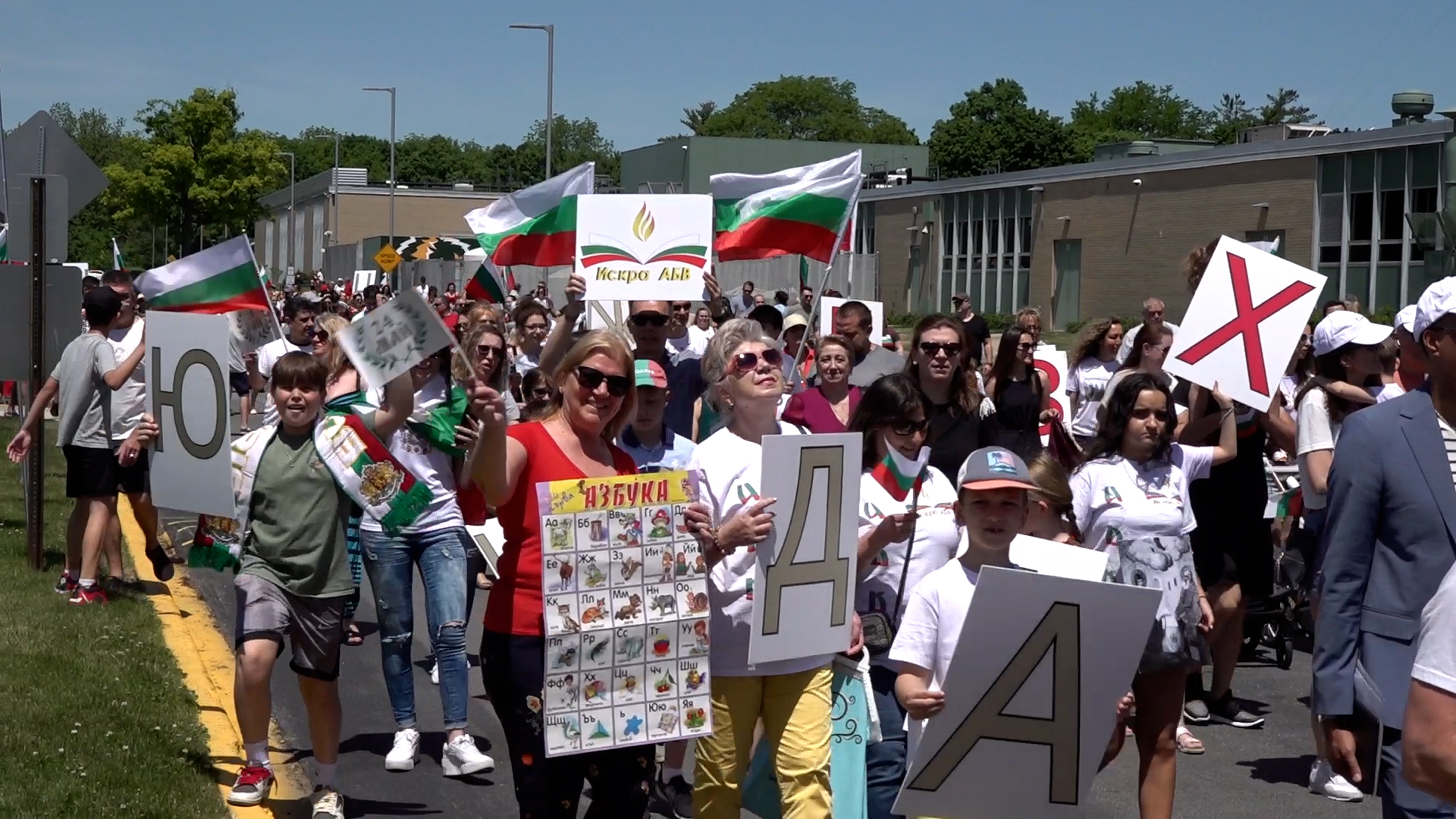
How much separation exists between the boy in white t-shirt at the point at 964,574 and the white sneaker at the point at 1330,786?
2897mm

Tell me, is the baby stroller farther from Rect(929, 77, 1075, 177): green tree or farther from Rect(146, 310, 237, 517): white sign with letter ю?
Rect(929, 77, 1075, 177): green tree

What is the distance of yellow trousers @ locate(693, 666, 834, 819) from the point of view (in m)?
4.95

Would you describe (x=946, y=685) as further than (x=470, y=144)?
No

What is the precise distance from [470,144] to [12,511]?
515 ft

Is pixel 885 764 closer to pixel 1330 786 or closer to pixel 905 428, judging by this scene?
pixel 905 428

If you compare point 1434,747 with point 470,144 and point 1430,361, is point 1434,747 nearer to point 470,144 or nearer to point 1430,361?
point 1430,361

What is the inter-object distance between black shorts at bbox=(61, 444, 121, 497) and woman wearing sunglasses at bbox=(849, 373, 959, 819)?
21.2ft

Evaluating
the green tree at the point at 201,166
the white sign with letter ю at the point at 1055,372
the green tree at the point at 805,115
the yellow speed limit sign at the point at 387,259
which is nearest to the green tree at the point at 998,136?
the green tree at the point at 805,115

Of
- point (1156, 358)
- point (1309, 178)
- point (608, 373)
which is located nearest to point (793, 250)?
point (1156, 358)

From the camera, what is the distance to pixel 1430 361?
4070 millimetres

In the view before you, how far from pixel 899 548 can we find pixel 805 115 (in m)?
146

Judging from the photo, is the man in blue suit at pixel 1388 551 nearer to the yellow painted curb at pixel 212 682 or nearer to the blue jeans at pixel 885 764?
the blue jeans at pixel 885 764

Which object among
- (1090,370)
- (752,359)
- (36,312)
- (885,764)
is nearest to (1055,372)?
(1090,370)

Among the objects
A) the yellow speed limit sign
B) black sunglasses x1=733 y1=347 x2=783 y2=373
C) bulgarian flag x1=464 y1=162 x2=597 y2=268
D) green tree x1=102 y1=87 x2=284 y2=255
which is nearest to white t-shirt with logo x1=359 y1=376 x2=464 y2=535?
black sunglasses x1=733 y1=347 x2=783 y2=373
